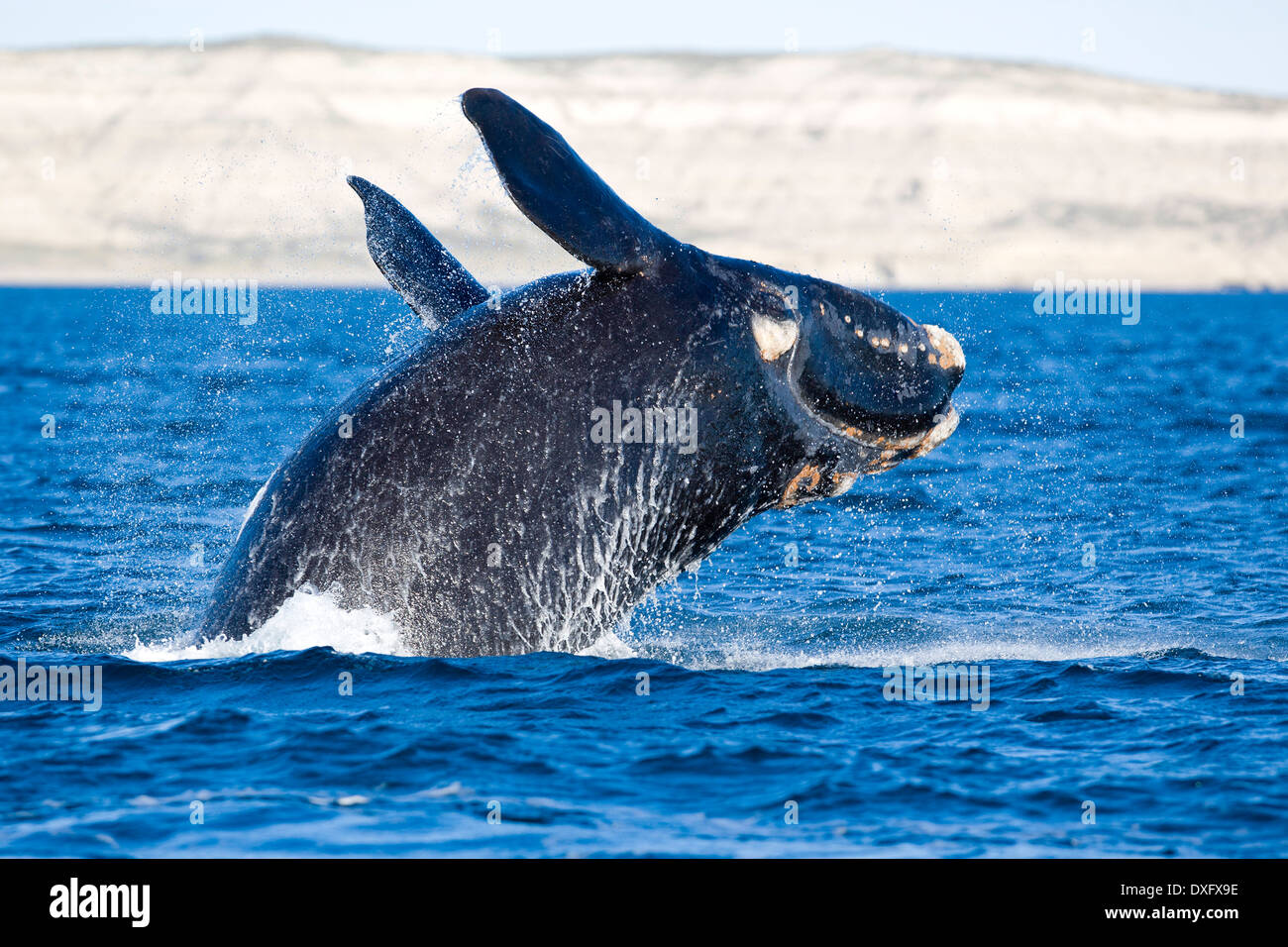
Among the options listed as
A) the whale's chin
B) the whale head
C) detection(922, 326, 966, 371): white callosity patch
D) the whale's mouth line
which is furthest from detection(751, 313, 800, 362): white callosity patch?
detection(922, 326, 966, 371): white callosity patch

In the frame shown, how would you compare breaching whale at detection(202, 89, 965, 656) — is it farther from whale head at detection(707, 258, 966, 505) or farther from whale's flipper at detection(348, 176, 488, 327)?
whale's flipper at detection(348, 176, 488, 327)

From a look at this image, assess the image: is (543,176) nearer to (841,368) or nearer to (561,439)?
(561,439)

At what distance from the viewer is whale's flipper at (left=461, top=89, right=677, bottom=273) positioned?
9.98m

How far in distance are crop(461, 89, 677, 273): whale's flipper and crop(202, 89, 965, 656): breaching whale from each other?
0.31 meters

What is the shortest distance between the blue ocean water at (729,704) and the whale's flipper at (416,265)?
91cm

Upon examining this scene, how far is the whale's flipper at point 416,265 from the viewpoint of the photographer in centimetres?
1207

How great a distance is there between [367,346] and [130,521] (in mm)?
69480

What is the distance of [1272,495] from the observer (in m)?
25.3

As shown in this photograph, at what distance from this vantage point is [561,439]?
1114 cm

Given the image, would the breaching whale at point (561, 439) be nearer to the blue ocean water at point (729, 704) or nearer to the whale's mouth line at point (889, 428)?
the whale's mouth line at point (889, 428)
